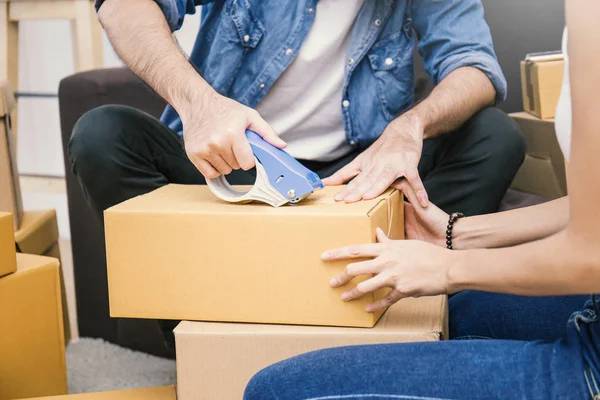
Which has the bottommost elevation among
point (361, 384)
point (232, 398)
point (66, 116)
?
point (232, 398)

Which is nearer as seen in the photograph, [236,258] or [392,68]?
[236,258]

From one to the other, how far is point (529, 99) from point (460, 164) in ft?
1.38

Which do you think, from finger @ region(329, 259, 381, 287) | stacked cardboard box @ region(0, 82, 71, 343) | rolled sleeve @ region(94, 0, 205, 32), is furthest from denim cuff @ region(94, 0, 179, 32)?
finger @ region(329, 259, 381, 287)

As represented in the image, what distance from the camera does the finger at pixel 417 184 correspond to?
1.07 metres

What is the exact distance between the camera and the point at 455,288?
2.80ft

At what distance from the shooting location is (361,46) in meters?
1.38

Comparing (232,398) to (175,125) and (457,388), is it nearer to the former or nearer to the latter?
(457,388)

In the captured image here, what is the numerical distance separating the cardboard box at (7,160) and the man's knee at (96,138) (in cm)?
29

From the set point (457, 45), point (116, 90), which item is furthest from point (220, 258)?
point (116, 90)

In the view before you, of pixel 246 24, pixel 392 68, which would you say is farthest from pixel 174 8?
pixel 392 68

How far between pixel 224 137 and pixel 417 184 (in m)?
0.28

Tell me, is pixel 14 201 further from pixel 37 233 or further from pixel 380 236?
pixel 380 236

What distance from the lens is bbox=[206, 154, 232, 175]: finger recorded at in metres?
1.00

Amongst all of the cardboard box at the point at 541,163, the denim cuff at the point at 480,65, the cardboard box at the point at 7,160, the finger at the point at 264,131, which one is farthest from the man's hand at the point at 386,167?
the cardboard box at the point at 7,160
